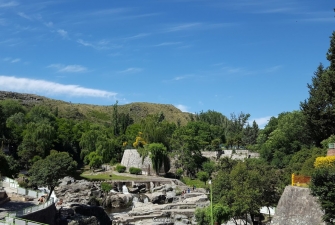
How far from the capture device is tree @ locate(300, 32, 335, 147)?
39.4m

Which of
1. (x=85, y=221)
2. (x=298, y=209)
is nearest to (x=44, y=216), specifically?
(x=85, y=221)

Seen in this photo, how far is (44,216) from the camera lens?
28797 millimetres

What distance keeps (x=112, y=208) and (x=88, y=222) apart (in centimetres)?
1941

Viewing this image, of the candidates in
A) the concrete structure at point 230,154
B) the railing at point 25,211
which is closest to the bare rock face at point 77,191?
the railing at point 25,211

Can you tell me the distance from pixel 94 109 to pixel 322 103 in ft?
461

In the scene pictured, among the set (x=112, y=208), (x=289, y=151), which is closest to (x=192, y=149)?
(x=289, y=151)

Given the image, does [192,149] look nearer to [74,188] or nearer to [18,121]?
[74,188]

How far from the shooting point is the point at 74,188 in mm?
57562

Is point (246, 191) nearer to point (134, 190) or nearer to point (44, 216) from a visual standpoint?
point (44, 216)

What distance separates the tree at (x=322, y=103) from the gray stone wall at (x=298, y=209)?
14.8 metres

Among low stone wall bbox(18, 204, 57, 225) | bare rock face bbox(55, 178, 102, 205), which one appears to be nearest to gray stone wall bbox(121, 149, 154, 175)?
bare rock face bbox(55, 178, 102, 205)

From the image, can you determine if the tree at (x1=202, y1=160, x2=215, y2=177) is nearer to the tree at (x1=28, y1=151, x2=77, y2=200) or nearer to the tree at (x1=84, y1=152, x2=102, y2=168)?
the tree at (x1=84, y1=152, x2=102, y2=168)

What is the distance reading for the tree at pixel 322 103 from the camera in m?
39.4

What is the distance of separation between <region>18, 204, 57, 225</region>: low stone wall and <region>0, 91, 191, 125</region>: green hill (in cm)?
11425
